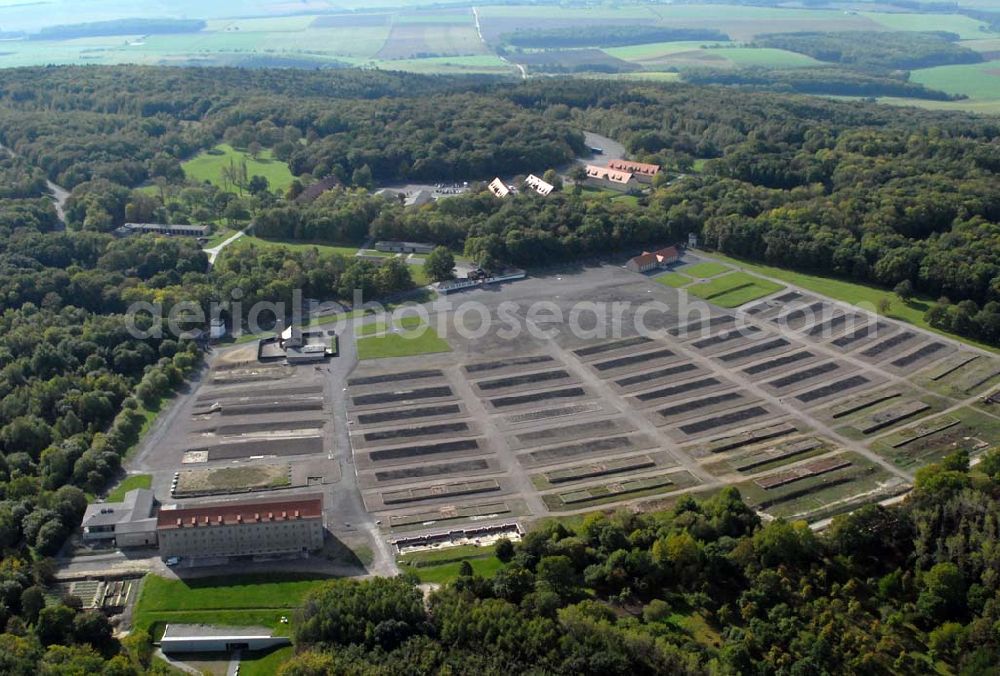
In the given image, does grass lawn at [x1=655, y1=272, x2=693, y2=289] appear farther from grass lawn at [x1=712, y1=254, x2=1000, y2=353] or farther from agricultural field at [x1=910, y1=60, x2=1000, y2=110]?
agricultural field at [x1=910, y1=60, x2=1000, y2=110]

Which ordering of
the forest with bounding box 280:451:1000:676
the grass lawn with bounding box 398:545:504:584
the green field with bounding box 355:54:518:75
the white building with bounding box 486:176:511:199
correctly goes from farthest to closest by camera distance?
the green field with bounding box 355:54:518:75, the white building with bounding box 486:176:511:199, the grass lawn with bounding box 398:545:504:584, the forest with bounding box 280:451:1000:676

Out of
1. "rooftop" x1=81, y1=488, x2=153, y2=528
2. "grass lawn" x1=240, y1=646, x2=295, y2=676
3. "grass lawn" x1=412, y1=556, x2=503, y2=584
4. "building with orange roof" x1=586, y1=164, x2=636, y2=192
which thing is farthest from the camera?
"building with orange roof" x1=586, y1=164, x2=636, y2=192

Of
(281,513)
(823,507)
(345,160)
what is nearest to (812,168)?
(345,160)

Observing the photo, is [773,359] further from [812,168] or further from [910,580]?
[812,168]

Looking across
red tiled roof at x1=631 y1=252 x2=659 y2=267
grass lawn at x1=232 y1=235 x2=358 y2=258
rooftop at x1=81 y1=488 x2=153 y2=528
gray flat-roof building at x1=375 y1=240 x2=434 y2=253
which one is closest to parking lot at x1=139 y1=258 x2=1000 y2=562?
rooftop at x1=81 y1=488 x2=153 y2=528

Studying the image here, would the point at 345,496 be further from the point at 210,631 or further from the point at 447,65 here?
the point at 447,65

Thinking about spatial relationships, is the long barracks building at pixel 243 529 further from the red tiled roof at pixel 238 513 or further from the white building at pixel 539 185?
the white building at pixel 539 185

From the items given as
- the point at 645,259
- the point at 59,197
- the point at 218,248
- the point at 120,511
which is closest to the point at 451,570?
the point at 120,511
